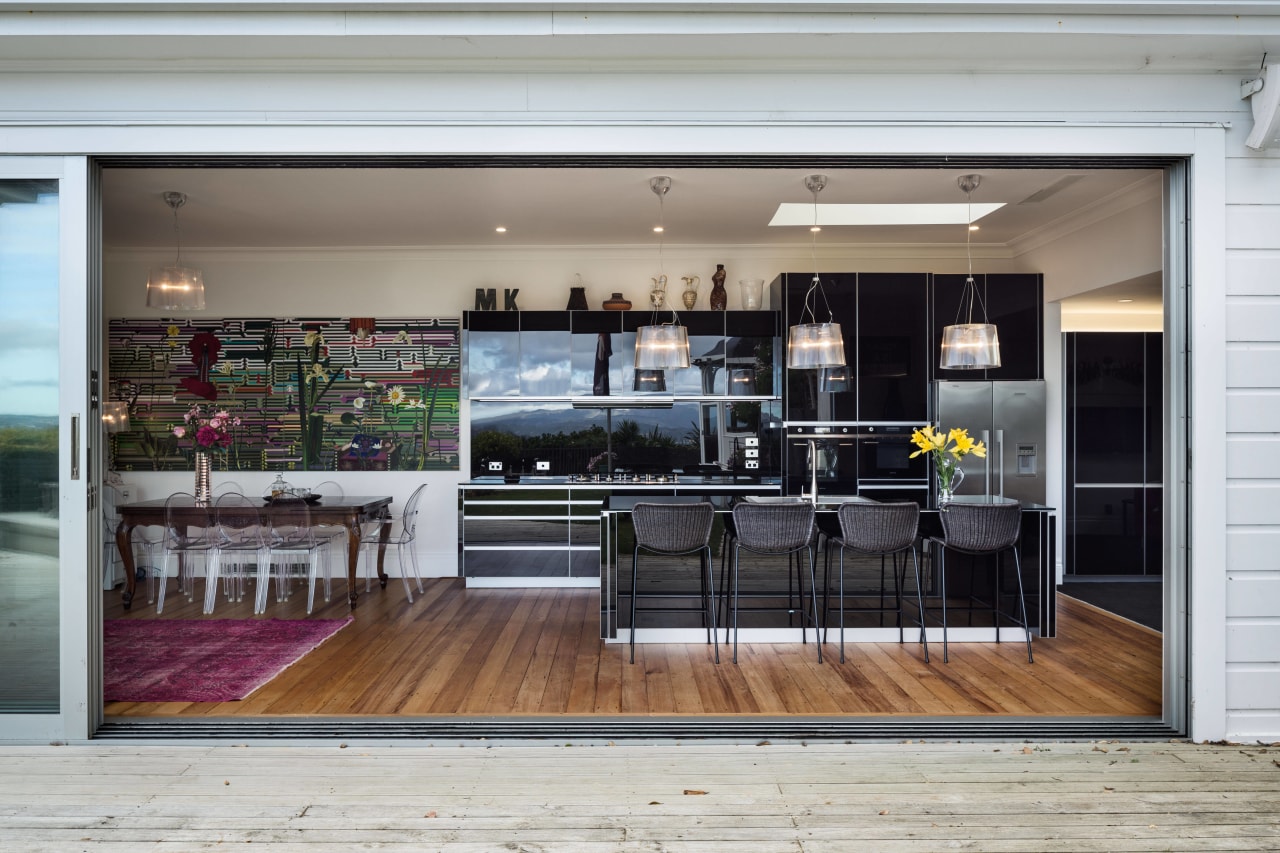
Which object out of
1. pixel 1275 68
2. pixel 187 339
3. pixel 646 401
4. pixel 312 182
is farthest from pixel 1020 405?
pixel 187 339

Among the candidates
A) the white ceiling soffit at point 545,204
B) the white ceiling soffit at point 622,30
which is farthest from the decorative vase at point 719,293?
the white ceiling soffit at point 622,30

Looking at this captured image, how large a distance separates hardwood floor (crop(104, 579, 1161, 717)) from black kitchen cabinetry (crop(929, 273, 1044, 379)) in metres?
2.15

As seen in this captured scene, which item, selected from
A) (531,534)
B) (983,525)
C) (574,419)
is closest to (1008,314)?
(983,525)

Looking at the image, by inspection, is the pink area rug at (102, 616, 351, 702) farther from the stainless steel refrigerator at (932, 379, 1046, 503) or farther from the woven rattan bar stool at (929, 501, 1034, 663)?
the stainless steel refrigerator at (932, 379, 1046, 503)

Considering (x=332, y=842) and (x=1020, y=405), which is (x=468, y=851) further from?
(x=1020, y=405)

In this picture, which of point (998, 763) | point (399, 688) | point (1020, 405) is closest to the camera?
point (998, 763)

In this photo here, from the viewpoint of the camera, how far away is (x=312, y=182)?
17.1ft

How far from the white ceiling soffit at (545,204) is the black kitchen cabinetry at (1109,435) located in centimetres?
123

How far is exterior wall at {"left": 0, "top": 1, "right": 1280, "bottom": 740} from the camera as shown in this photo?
10.7ft

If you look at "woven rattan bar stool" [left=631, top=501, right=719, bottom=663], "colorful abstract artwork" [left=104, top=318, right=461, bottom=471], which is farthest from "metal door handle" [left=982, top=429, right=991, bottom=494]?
"colorful abstract artwork" [left=104, top=318, right=461, bottom=471]

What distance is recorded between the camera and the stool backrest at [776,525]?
4.39m

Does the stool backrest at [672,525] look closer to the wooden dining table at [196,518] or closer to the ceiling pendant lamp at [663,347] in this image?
the ceiling pendant lamp at [663,347]

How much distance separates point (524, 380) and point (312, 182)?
242cm

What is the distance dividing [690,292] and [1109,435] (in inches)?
148
